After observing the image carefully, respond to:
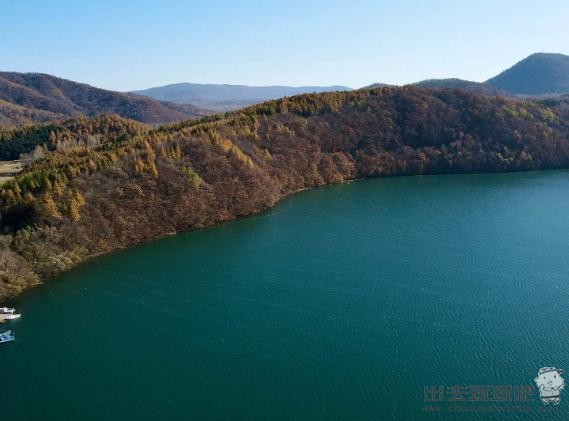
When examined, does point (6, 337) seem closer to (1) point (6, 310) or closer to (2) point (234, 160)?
(1) point (6, 310)

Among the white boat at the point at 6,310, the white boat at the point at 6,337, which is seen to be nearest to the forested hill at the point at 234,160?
the white boat at the point at 6,310

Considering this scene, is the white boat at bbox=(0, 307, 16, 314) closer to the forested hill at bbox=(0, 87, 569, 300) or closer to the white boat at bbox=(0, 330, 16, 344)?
the forested hill at bbox=(0, 87, 569, 300)

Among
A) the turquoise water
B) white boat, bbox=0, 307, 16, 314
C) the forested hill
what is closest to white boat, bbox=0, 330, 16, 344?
the turquoise water

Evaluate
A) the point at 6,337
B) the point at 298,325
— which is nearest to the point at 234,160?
the point at 298,325

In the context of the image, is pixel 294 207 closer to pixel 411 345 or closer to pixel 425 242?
pixel 425 242

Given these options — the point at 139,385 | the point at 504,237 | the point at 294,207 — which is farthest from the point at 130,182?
the point at 504,237

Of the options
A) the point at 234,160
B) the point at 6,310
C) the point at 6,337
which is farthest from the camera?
the point at 234,160

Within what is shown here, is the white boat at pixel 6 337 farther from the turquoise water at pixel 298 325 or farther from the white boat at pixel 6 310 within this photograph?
the white boat at pixel 6 310
